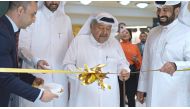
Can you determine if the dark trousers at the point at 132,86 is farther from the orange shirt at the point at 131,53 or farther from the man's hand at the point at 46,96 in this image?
the man's hand at the point at 46,96

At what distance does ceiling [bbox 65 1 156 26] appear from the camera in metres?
10.3

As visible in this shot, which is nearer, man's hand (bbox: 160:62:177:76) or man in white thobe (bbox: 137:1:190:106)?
man's hand (bbox: 160:62:177:76)

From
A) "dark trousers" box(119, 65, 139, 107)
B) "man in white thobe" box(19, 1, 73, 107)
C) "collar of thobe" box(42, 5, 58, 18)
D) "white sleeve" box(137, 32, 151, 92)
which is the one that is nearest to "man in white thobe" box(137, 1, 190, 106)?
"white sleeve" box(137, 32, 151, 92)

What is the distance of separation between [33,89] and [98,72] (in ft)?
2.49

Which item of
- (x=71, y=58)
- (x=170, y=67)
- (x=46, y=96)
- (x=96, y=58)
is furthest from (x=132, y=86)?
(x=46, y=96)

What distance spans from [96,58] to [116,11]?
26.1 ft

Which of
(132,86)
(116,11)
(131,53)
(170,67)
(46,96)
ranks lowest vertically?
(132,86)

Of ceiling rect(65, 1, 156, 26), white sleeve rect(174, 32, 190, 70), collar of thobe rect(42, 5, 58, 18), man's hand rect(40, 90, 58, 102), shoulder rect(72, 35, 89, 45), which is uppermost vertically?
ceiling rect(65, 1, 156, 26)

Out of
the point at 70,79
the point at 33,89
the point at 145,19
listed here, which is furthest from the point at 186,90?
the point at 145,19

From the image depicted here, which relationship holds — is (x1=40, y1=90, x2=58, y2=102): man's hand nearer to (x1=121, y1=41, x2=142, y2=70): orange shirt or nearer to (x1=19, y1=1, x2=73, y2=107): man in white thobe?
(x1=19, y1=1, x2=73, y2=107): man in white thobe

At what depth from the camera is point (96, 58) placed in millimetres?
3354

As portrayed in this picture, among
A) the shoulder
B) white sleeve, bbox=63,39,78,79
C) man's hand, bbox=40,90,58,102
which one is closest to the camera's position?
man's hand, bbox=40,90,58,102

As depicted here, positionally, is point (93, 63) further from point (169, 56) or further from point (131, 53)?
point (131, 53)

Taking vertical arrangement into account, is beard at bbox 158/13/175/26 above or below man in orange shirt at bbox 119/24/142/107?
above
